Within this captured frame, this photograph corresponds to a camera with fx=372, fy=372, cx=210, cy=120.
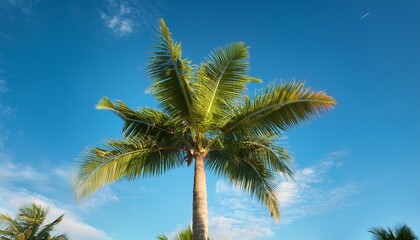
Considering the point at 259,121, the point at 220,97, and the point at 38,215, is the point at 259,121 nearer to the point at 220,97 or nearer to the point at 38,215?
the point at 220,97

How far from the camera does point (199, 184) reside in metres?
9.56

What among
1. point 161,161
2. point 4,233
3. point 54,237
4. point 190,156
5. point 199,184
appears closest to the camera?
point 199,184

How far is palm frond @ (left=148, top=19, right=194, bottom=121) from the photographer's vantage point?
9.48 meters

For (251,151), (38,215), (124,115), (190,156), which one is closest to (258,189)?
(251,151)

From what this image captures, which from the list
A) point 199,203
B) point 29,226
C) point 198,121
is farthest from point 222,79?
point 29,226

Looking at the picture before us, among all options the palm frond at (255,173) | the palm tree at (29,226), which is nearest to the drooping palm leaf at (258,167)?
the palm frond at (255,173)

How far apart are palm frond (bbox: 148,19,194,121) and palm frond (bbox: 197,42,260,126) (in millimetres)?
359

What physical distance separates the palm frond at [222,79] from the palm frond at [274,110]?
46 centimetres

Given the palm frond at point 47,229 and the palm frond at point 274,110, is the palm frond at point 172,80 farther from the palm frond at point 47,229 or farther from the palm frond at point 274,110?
the palm frond at point 47,229

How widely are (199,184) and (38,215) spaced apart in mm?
21490

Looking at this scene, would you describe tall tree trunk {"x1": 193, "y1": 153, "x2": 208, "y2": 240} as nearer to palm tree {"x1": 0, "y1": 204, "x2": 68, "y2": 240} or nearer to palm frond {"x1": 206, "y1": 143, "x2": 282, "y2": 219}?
palm frond {"x1": 206, "y1": 143, "x2": 282, "y2": 219}

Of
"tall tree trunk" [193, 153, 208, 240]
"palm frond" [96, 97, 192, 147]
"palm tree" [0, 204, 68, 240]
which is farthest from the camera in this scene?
"palm tree" [0, 204, 68, 240]

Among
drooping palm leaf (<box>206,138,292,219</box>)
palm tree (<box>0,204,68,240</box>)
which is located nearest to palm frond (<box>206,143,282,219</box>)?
drooping palm leaf (<box>206,138,292,219</box>)

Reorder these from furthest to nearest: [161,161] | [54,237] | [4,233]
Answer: [54,237] → [4,233] → [161,161]
